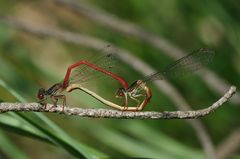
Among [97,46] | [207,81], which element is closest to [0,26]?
[97,46]

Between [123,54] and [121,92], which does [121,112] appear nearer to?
→ [121,92]

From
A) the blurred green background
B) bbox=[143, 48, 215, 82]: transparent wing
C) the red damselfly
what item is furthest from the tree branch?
the blurred green background

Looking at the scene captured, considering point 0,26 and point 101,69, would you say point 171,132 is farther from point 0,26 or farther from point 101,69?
point 101,69

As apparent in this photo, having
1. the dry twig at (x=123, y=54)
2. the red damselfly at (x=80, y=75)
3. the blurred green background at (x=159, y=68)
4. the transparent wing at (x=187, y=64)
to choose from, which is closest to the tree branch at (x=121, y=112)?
the red damselfly at (x=80, y=75)

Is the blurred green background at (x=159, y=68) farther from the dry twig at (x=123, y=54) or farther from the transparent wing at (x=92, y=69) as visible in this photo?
the transparent wing at (x=92, y=69)

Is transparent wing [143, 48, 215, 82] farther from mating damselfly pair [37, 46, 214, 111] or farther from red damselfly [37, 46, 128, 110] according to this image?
red damselfly [37, 46, 128, 110]

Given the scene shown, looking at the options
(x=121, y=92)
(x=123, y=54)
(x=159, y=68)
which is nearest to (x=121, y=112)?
(x=121, y=92)
